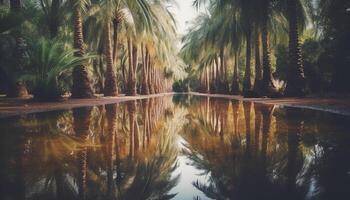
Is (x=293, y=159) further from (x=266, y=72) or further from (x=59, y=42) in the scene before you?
(x=266, y=72)

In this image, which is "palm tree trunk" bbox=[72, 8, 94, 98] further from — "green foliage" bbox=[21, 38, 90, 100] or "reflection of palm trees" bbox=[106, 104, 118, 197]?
"reflection of palm trees" bbox=[106, 104, 118, 197]

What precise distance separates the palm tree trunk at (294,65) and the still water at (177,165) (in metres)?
13.4

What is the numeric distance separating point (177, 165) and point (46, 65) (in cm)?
1389

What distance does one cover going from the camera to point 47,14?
2672cm

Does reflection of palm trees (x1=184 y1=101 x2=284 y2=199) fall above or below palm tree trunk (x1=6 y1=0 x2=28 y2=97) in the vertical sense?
below

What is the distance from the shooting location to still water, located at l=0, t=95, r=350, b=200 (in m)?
3.16

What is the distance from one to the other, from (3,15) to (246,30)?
20676 mm

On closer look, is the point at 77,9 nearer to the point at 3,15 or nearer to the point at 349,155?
the point at 3,15

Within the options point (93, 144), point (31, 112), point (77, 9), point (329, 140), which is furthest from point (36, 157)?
point (77, 9)

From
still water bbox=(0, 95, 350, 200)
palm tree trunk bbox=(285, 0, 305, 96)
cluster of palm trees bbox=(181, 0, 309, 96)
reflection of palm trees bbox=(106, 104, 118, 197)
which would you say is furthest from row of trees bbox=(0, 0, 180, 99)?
palm tree trunk bbox=(285, 0, 305, 96)

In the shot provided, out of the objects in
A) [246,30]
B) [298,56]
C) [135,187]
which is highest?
[246,30]

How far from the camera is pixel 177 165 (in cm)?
446

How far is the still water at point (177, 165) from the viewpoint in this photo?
3.16m

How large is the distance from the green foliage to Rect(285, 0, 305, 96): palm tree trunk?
11704 mm
